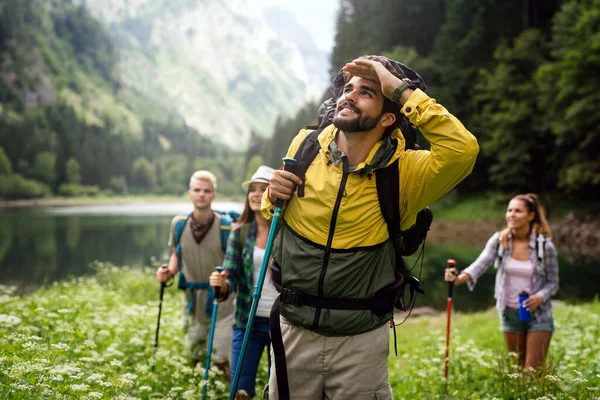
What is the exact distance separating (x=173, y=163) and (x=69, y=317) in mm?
155826

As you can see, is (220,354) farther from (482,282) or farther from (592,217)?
(592,217)

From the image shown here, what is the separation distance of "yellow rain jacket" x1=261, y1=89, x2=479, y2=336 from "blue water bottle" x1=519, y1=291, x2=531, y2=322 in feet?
10.4

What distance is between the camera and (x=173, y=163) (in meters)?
158

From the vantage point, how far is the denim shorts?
5586 mm

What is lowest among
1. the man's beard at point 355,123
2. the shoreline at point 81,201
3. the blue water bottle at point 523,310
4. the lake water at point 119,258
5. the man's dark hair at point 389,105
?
the shoreline at point 81,201

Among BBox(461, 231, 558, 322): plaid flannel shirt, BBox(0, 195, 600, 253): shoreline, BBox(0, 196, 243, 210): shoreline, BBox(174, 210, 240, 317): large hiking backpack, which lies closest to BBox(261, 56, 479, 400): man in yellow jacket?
BBox(461, 231, 558, 322): plaid flannel shirt

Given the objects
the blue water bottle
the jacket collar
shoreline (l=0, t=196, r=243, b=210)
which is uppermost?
the jacket collar

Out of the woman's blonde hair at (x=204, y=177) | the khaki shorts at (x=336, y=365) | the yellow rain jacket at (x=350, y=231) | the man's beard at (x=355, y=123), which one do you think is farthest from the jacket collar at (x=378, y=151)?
the woman's blonde hair at (x=204, y=177)

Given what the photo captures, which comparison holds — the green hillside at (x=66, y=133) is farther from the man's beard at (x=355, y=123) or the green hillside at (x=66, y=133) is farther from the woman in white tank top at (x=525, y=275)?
the man's beard at (x=355, y=123)

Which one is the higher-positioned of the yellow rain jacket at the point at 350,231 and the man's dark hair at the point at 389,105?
the man's dark hair at the point at 389,105

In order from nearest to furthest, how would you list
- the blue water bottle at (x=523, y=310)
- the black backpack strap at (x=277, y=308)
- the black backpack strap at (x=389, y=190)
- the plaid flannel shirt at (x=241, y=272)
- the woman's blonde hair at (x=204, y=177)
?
1. the black backpack strap at (x=389, y=190)
2. the black backpack strap at (x=277, y=308)
3. the plaid flannel shirt at (x=241, y=272)
4. the blue water bottle at (x=523, y=310)
5. the woman's blonde hair at (x=204, y=177)

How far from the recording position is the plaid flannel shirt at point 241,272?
512cm

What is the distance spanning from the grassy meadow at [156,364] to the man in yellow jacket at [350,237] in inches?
59.1

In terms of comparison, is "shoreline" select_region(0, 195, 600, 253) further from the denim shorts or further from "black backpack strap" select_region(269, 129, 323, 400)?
"black backpack strap" select_region(269, 129, 323, 400)
